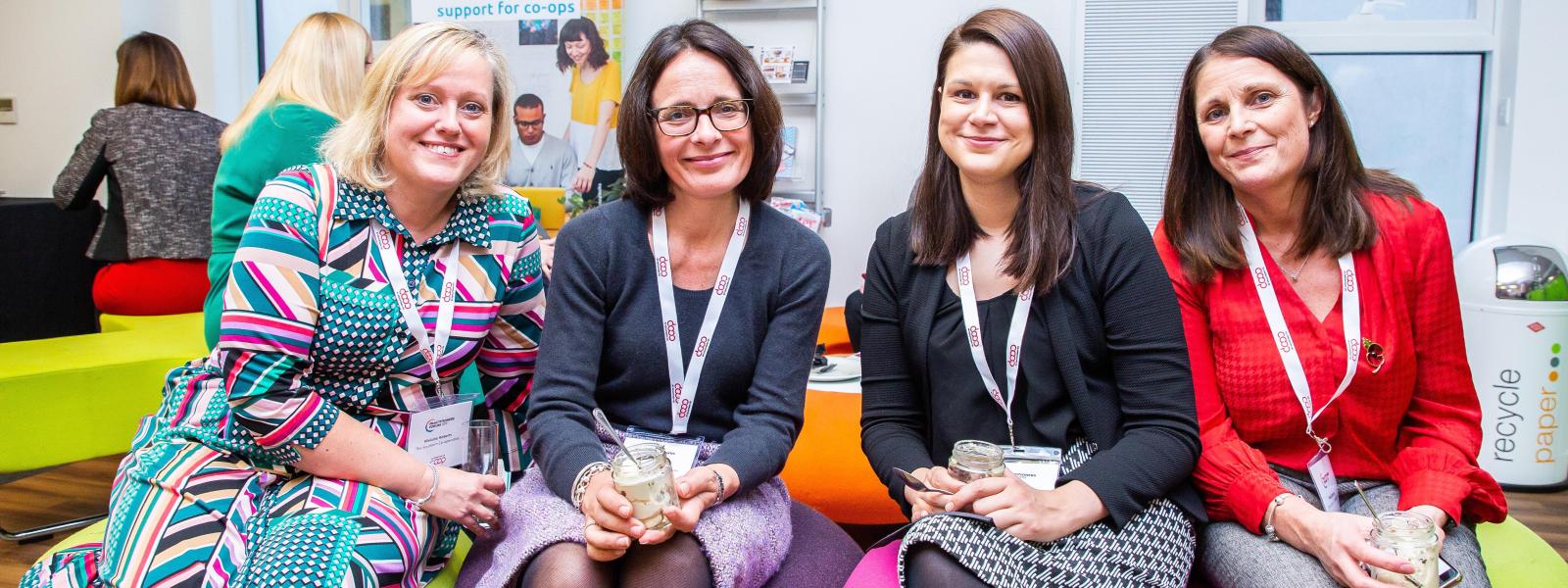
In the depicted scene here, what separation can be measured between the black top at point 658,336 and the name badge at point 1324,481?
0.84m

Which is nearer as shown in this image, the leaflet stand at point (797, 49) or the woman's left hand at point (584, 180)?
the leaflet stand at point (797, 49)

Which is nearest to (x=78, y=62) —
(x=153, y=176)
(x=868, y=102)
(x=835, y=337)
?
(x=153, y=176)

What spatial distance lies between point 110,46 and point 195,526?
5.06 metres

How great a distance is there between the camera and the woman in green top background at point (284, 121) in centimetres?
232

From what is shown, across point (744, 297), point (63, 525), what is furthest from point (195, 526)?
point (63, 525)

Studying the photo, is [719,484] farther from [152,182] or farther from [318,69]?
[152,182]

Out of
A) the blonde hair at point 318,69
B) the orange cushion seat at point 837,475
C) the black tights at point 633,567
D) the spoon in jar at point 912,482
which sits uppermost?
the blonde hair at point 318,69

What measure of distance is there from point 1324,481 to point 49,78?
21.9 feet

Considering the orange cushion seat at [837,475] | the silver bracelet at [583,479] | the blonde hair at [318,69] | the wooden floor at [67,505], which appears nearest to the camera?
the silver bracelet at [583,479]

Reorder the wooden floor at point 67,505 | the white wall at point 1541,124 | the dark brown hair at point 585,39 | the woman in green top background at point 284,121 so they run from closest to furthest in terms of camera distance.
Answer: the woman in green top background at point 284,121 < the wooden floor at point 67,505 < the white wall at point 1541,124 < the dark brown hair at point 585,39

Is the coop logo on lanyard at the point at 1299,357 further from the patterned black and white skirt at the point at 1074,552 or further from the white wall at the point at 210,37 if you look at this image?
the white wall at the point at 210,37

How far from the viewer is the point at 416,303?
1.73 m

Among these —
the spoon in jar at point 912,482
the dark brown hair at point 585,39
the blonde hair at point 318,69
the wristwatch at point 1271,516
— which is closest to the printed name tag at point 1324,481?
the wristwatch at point 1271,516

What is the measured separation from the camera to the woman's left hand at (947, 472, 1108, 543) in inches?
55.9
